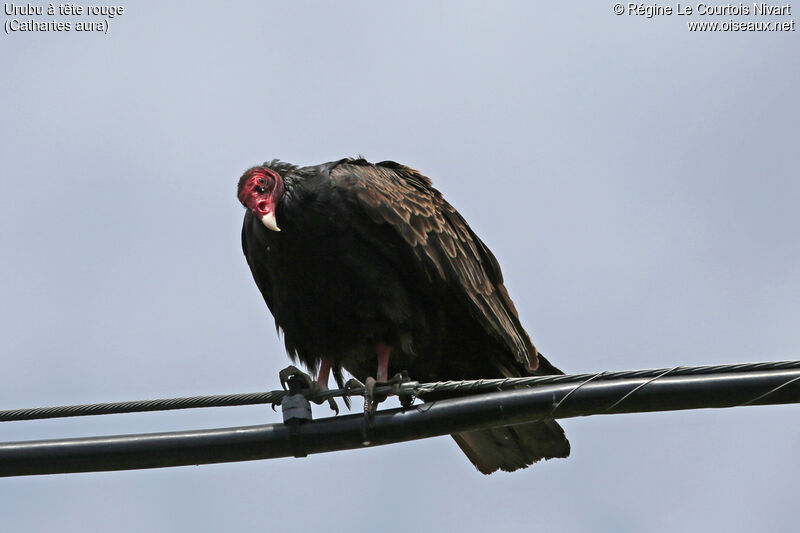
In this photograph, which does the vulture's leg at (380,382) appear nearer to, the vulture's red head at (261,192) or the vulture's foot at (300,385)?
the vulture's foot at (300,385)

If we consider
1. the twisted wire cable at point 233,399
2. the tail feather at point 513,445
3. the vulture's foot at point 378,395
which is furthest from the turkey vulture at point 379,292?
the twisted wire cable at point 233,399

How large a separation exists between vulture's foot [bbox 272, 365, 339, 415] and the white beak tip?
788mm

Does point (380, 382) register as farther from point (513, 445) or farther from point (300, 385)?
point (513, 445)

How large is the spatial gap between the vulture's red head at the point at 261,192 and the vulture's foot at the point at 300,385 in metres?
0.84

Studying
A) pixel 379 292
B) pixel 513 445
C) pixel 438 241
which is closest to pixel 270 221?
pixel 379 292

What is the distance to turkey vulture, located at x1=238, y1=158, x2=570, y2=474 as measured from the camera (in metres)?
5.83

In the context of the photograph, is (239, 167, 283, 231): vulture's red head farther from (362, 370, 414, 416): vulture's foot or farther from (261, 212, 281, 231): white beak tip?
(362, 370, 414, 416): vulture's foot

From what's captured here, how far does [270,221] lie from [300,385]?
1036 millimetres

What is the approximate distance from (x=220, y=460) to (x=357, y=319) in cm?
163

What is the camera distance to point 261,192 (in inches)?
238

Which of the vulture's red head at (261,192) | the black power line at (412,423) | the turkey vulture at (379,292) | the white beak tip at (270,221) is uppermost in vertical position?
the vulture's red head at (261,192)

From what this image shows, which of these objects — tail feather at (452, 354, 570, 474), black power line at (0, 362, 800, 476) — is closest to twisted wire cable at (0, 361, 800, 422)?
black power line at (0, 362, 800, 476)

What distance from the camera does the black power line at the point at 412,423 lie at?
3863 mm

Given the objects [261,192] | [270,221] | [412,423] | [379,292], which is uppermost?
[261,192]
